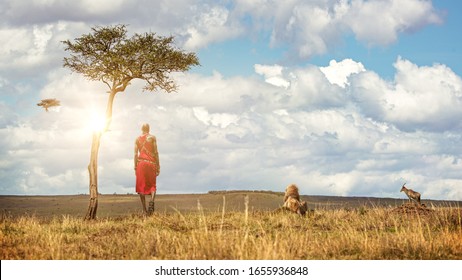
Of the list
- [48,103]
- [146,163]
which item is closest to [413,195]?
[146,163]

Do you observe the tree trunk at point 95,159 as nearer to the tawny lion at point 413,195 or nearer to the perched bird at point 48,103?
the perched bird at point 48,103

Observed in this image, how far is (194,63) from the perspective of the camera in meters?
25.3

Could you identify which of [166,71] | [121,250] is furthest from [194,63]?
[121,250]

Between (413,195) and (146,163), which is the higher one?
(146,163)

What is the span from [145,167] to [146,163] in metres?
0.16

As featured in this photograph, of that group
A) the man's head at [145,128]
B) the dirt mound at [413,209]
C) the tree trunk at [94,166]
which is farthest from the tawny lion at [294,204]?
the tree trunk at [94,166]

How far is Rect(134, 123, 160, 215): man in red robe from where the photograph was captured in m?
20.0

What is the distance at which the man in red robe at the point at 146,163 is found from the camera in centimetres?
1997

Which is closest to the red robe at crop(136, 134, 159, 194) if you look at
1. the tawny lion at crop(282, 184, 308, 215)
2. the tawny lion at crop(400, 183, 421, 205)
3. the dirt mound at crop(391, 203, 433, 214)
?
the tawny lion at crop(282, 184, 308, 215)

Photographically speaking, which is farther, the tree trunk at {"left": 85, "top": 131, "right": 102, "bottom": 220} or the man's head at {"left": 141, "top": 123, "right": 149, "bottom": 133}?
the tree trunk at {"left": 85, "top": 131, "right": 102, "bottom": 220}

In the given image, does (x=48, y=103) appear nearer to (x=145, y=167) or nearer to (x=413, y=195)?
(x=145, y=167)

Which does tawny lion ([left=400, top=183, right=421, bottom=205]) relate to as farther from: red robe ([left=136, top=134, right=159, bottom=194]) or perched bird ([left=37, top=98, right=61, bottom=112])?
perched bird ([left=37, top=98, right=61, bottom=112])

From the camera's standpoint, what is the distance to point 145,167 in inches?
790

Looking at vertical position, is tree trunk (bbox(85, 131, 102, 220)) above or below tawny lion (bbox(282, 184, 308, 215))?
above
